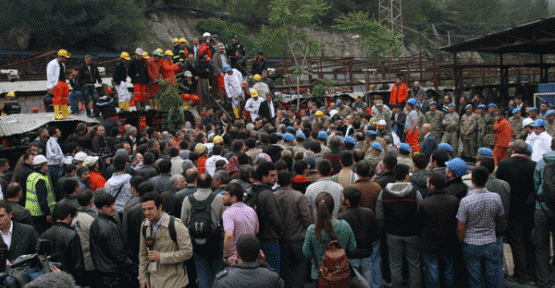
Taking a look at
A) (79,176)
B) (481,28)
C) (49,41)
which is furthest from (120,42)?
Result: (481,28)

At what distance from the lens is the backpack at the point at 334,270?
4.27 m

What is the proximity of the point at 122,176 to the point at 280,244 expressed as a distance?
2.61m

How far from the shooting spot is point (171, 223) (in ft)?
16.0

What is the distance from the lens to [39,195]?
6930mm

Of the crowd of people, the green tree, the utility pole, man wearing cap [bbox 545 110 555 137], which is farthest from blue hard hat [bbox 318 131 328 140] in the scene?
the utility pole

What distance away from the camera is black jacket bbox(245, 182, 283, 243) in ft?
18.3

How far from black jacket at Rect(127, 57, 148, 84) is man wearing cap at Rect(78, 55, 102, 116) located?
964 mm

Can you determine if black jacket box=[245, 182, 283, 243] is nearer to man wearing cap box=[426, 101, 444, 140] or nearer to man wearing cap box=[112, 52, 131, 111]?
man wearing cap box=[426, 101, 444, 140]

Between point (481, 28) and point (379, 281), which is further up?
point (481, 28)

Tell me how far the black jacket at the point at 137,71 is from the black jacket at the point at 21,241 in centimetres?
931

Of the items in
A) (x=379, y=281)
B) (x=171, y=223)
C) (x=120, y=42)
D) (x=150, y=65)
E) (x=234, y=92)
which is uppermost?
(x=120, y=42)

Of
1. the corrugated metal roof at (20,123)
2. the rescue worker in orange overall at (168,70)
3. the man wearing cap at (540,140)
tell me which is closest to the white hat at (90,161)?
the corrugated metal roof at (20,123)

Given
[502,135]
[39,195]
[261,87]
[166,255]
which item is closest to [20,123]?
[39,195]

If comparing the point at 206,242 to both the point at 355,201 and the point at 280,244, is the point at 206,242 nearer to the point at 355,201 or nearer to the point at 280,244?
the point at 280,244
